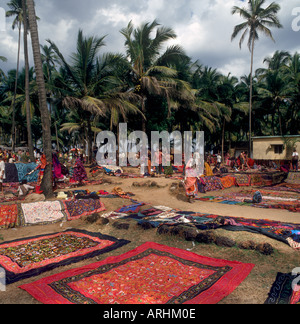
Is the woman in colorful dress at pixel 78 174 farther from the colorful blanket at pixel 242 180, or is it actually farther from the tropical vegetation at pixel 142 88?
the colorful blanket at pixel 242 180

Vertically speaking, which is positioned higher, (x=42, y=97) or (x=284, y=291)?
(x=42, y=97)

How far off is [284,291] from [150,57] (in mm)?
16044

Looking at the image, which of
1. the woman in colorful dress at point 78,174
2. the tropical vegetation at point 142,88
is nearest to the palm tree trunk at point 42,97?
the tropical vegetation at point 142,88

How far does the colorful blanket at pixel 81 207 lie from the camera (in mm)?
7657

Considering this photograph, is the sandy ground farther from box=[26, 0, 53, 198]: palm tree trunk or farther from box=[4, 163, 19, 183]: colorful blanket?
box=[4, 163, 19, 183]: colorful blanket

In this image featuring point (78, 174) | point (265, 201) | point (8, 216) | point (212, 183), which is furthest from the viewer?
point (78, 174)

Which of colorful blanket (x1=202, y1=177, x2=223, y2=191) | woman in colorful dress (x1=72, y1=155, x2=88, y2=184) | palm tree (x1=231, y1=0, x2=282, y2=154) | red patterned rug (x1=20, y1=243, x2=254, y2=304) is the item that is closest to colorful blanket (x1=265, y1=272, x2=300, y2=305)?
red patterned rug (x1=20, y1=243, x2=254, y2=304)

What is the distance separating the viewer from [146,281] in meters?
3.76

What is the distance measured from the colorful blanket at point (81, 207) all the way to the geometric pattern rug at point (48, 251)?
1428 mm

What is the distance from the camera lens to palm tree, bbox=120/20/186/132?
53.3ft

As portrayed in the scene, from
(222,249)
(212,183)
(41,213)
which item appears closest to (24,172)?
(41,213)

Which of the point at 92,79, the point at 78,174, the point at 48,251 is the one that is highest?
the point at 92,79

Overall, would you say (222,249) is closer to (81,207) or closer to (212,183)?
(81,207)
